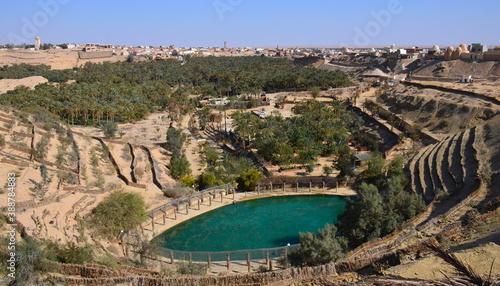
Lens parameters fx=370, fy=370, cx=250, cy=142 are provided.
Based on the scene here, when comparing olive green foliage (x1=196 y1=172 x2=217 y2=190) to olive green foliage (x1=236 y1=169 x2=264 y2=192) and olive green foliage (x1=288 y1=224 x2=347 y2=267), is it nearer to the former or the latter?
olive green foliage (x1=236 y1=169 x2=264 y2=192)

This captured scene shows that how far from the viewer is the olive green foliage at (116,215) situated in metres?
17.1

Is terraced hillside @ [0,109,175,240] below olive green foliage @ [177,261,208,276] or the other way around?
the other way around

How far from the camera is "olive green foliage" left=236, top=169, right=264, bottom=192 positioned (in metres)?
25.8

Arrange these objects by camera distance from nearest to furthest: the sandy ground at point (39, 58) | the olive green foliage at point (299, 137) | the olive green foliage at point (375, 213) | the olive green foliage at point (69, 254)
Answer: the olive green foliage at point (69, 254), the olive green foliage at point (375, 213), the olive green foliage at point (299, 137), the sandy ground at point (39, 58)

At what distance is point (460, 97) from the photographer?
39344 millimetres

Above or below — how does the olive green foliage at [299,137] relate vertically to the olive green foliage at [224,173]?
above

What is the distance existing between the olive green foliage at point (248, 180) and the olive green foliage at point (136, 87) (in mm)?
26376

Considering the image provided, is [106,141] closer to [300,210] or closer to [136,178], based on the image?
[136,178]

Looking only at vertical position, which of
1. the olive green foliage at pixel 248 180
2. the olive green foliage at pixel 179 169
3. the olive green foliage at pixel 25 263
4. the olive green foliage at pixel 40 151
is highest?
the olive green foliage at pixel 40 151

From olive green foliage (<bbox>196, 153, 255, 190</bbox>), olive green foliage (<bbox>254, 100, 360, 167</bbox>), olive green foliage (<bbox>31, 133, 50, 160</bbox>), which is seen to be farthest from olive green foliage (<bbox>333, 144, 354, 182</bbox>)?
olive green foliage (<bbox>31, 133, 50, 160</bbox>)

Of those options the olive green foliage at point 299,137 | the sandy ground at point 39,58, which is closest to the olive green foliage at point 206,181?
the olive green foliage at point 299,137

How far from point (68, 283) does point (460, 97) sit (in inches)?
1614

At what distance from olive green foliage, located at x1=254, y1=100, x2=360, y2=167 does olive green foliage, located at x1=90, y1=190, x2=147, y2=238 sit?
14116 millimetres

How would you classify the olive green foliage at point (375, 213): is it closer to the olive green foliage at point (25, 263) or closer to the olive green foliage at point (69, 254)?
the olive green foliage at point (69, 254)
